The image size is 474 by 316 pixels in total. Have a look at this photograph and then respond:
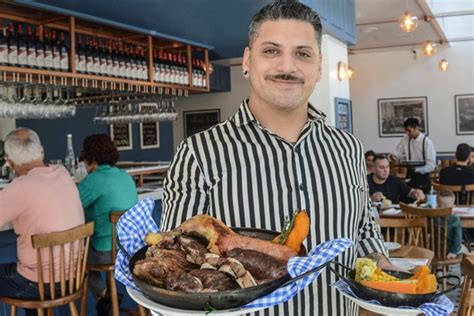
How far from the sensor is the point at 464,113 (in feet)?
37.9

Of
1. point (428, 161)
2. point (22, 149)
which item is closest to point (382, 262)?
point (22, 149)

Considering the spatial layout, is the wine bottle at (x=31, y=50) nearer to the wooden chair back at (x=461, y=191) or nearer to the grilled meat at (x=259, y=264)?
the grilled meat at (x=259, y=264)

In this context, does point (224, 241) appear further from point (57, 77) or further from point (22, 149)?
point (57, 77)

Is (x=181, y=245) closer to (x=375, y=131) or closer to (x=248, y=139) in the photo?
(x=248, y=139)

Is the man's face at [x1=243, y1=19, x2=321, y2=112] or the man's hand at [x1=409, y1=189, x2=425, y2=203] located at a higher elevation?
the man's face at [x1=243, y1=19, x2=321, y2=112]

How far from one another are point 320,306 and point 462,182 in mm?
4932

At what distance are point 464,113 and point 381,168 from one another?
23.1 ft

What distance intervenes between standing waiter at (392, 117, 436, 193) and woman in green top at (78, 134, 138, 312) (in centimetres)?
555

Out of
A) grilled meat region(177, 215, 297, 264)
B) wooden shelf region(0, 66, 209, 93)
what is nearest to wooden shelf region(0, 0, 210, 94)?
wooden shelf region(0, 66, 209, 93)

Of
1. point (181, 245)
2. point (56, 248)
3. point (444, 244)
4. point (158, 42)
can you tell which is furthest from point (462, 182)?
point (181, 245)

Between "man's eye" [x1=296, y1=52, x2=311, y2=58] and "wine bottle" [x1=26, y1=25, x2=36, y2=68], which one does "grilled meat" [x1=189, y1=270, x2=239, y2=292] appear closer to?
"man's eye" [x1=296, y1=52, x2=311, y2=58]

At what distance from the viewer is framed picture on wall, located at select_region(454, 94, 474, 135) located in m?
11.5

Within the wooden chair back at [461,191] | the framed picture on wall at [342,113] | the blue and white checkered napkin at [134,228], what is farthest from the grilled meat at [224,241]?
the framed picture on wall at [342,113]

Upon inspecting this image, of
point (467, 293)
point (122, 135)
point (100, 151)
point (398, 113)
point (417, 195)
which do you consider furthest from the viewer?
point (398, 113)
